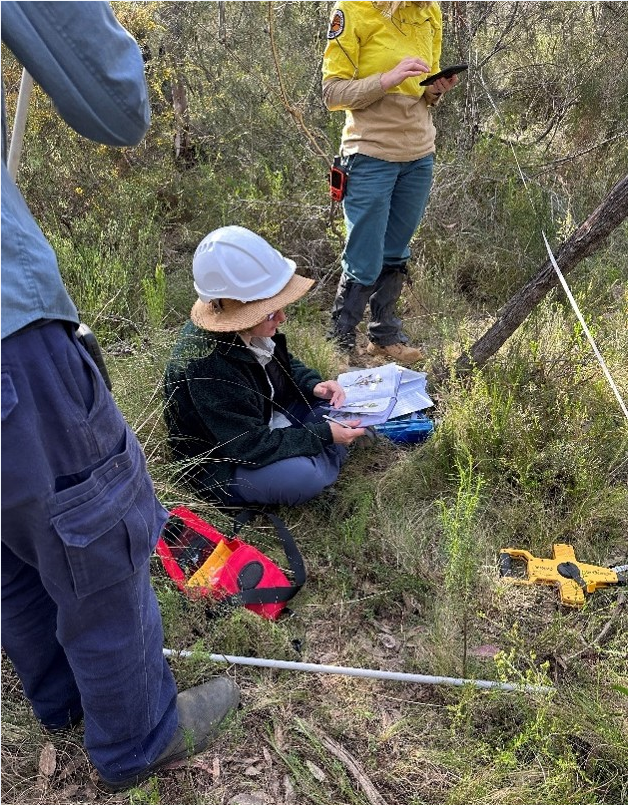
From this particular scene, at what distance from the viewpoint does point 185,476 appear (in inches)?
103

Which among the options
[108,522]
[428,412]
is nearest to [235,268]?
[428,412]

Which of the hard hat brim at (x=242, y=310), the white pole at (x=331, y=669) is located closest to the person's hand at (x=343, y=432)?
the hard hat brim at (x=242, y=310)

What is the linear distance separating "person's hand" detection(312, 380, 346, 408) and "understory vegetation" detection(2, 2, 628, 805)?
29 cm

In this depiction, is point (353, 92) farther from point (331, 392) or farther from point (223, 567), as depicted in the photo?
point (223, 567)

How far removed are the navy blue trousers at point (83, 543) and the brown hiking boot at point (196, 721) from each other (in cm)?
4

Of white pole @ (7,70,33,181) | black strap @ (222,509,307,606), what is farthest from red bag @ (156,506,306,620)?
white pole @ (7,70,33,181)

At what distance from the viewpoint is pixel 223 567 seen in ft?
7.20

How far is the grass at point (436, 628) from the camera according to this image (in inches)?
66.3

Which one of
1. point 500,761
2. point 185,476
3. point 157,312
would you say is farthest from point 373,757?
point 157,312

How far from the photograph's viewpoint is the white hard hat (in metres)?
2.32

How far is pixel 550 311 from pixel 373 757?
7.66 ft

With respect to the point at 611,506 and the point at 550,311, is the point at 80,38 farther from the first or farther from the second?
the point at 550,311

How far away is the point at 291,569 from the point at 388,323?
175 cm

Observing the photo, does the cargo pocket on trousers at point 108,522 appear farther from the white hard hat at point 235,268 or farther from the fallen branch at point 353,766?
the white hard hat at point 235,268
